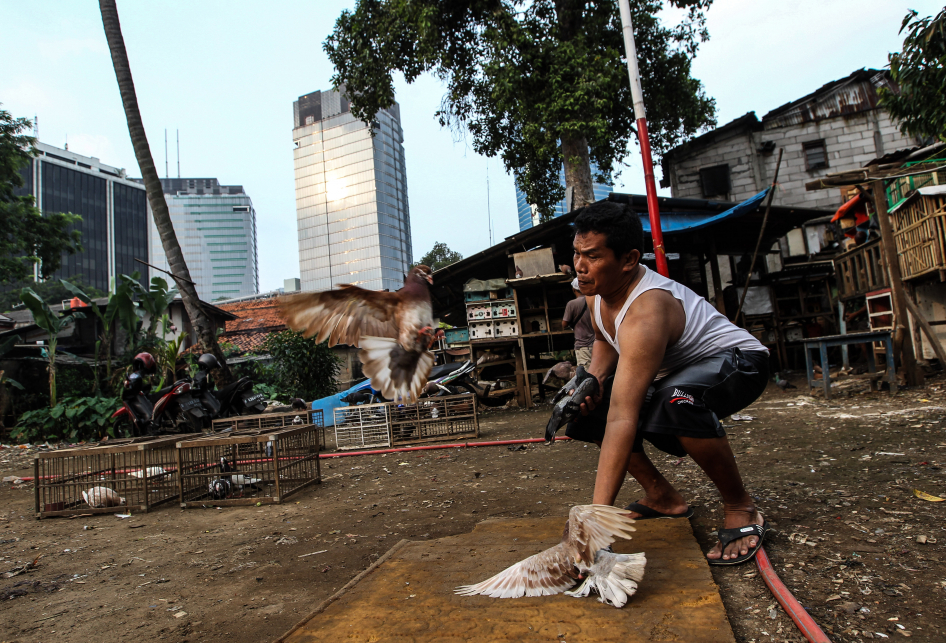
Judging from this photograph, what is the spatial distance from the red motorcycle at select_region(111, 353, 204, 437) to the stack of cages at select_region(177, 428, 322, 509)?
7.73 feet

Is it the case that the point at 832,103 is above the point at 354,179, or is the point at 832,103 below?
below

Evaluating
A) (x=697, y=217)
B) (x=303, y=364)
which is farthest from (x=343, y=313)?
(x=697, y=217)

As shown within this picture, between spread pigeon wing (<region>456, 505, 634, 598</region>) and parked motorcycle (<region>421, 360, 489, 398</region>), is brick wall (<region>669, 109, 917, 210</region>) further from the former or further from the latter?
spread pigeon wing (<region>456, 505, 634, 598</region>)

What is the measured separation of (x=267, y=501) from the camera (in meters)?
4.18

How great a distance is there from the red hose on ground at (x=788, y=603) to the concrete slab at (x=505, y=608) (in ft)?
0.64

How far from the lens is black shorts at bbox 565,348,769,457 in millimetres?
2016

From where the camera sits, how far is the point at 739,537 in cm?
210

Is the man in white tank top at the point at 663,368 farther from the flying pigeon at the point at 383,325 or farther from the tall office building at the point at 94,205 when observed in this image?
the tall office building at the point at 94,205

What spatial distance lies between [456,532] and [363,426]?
4044mm

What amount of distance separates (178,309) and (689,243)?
17.4 m

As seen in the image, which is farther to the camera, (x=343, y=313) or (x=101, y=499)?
(x=101, y=499)

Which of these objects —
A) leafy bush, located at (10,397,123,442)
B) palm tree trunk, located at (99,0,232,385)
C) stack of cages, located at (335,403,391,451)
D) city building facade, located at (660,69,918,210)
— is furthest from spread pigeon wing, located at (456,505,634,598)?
city building facade, located at (660,69,918,210)

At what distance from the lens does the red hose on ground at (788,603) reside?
1.46m

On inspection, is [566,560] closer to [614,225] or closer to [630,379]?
[630,379]
